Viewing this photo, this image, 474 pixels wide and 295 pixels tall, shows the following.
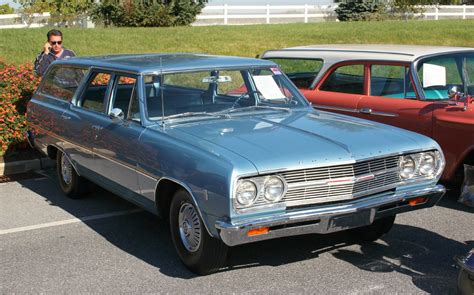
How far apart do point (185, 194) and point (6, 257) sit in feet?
5.67

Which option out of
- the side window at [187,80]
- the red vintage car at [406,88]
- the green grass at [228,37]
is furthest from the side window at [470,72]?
the green grass at [228,37]

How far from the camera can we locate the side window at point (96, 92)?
591cm

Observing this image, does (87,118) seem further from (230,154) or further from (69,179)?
(230,154)

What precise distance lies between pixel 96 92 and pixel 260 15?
75.5 ft

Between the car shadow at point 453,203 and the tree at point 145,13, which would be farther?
the tree at point 145,13

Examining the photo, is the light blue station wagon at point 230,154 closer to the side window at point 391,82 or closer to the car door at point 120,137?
the car door at point 120,137

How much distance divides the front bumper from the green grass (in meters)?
13.9

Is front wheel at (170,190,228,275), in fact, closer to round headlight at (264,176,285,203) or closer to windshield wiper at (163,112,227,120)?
round headlight at (264,176,285,203)

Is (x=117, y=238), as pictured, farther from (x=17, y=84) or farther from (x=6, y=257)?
(x=17, y=84)

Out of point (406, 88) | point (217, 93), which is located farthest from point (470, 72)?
point (217, 93)

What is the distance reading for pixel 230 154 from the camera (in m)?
4.17

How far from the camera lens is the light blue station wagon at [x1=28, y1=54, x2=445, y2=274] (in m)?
4.09

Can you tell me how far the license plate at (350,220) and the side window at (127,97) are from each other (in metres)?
1.90

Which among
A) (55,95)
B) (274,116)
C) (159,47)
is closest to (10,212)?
(55,95)
